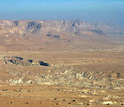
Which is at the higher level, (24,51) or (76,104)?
(24,51)

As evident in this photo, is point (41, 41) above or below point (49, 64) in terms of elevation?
above

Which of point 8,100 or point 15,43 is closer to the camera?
point 8,100

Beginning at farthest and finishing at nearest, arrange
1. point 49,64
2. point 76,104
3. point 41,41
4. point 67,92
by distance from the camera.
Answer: point 41,41, point 49,64, point 67,92, point 76,104

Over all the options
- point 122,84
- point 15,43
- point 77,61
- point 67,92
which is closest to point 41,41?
point 15,43

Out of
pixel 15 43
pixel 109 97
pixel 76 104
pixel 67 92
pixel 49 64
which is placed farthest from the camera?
pixel 15 43

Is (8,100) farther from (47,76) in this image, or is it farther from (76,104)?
(47,76)

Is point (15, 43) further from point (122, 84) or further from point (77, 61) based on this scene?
point (122, 84)

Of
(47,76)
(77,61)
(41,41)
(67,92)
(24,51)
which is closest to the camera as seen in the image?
(67,92)

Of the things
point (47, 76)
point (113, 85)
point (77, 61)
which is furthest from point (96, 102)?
point (77, 61)

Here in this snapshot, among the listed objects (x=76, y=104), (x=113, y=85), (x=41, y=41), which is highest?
(x=41, y=41)
